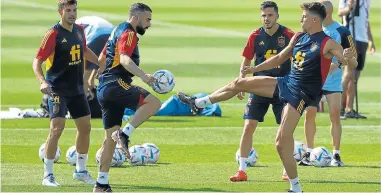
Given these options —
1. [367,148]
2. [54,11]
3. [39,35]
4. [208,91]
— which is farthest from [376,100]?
[54,11]

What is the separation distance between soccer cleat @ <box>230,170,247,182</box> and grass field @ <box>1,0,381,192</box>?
99mm

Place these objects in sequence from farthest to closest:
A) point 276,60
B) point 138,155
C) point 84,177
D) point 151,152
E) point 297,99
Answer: point 151,152
point 138,155
point 84,177
point 276,60
point 297,99

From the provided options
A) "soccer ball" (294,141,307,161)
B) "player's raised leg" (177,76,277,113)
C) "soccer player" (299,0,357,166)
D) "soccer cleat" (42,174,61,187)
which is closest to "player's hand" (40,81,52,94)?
"soccer cleat" (42,174,61,187)

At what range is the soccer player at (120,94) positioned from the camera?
13156 millimetres

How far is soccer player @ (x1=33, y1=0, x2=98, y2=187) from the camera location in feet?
45.6

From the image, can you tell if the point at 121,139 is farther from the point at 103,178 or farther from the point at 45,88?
the point at 45,88

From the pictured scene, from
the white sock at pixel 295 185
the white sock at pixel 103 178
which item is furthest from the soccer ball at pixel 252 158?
the white sock at pixel 103 178

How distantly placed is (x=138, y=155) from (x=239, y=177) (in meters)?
1.87

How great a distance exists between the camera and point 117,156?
51.5 feet

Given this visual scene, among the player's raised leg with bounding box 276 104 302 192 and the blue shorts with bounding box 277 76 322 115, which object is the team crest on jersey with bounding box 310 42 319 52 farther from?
the player's raised leg with bounding box 276 104 302 192

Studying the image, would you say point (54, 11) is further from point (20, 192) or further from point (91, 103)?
point (20, 192)

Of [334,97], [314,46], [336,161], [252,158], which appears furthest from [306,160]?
[314,46]

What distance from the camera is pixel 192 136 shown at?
1895cm

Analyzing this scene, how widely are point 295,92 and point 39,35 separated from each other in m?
24.1
